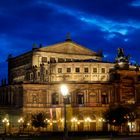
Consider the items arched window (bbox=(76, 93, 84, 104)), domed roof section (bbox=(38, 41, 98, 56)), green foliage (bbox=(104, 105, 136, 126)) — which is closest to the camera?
green foliage (bbox=(104, 105, 136, 126))

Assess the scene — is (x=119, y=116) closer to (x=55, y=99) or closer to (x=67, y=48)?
(x=55, y=99)

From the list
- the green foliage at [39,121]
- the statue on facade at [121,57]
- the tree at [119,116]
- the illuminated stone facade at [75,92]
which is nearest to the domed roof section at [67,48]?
the illuminated stone facade at [75,92]

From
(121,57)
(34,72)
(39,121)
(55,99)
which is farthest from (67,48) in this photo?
(39,121)

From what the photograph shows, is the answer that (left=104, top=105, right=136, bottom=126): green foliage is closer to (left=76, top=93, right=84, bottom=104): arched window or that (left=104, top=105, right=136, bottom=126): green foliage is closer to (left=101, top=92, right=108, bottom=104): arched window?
(left=101, top=92, right=108, bottom=104): arched window

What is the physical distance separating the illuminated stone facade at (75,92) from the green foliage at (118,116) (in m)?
6.72

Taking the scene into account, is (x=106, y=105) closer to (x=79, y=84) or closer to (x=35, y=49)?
(x=79, y=84)

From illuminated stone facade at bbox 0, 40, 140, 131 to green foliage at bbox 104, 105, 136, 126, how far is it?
6722mm

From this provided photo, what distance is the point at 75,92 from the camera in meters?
125

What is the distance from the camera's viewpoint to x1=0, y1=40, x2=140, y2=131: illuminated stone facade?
402ft

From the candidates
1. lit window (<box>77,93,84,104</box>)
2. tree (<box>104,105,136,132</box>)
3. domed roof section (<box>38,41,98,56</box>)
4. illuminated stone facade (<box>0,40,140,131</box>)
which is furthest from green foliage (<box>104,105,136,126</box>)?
domed roof section (<box>38,41,98,56</box>)

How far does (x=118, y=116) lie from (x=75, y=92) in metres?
17.1

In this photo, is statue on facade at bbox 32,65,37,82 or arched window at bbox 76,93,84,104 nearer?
arched window at bbox 76,93,84,104

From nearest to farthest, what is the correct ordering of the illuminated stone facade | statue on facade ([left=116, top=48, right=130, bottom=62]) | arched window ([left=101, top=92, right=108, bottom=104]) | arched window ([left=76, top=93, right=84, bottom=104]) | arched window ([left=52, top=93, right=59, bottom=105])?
the illuminated stone facade < arched window ([left=76, top=93, right=84, bottom=104]) < arched window ([left=52, top=93, right=59, bottom=105]) < arched window ([left=101, top=92, right=108, bottom=104]) < statue on facade ([left=116, top=48, right=130, bottom=62])

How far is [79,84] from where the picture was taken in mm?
124938
